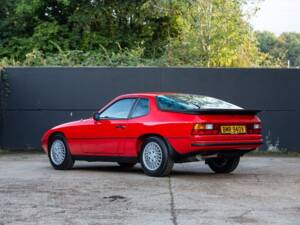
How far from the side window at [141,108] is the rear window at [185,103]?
0.72 feet

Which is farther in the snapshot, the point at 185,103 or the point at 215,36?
the point at 215,36

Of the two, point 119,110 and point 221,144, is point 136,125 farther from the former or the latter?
point 221,144

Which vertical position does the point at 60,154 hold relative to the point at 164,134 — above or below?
below

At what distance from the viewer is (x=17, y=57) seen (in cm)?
2750

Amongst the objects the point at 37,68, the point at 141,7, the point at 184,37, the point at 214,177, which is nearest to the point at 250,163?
the point at 214,177

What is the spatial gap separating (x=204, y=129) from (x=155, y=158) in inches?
38.8

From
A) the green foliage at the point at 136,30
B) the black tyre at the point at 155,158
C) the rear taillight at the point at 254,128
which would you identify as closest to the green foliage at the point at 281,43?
the green foliage at the point at 136,30

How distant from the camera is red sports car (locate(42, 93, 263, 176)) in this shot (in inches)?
414

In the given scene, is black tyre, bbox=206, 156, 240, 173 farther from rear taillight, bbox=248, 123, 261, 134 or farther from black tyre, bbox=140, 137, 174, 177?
black tyre, bbox=140, 137, 174, 177

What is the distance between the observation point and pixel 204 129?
10438 millimetres

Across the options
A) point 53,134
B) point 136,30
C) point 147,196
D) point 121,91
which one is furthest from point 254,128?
point 136,30

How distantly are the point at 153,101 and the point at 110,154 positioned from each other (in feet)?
3.95

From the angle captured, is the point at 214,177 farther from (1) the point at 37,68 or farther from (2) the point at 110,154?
(1) the point at 37,68

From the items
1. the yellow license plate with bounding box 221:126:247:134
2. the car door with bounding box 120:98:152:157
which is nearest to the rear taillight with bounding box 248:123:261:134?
the yellow license plate with bounding box 221:126:247:134
